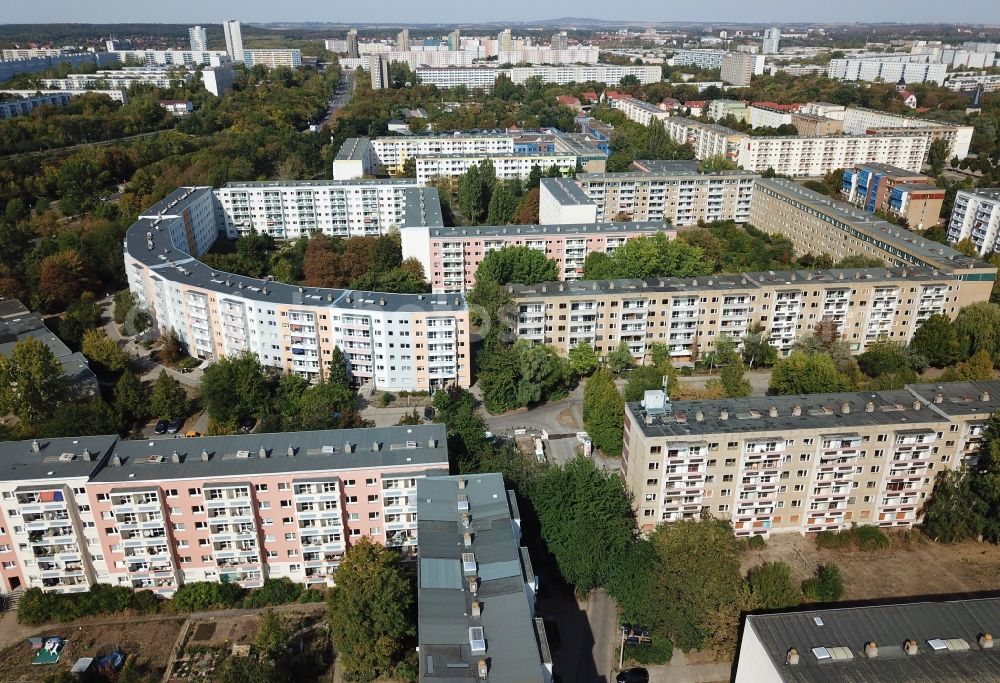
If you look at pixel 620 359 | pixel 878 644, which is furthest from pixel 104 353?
pixel 878 644

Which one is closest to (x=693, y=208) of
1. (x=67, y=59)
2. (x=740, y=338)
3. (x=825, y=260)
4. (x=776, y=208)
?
(x=776, y=208)

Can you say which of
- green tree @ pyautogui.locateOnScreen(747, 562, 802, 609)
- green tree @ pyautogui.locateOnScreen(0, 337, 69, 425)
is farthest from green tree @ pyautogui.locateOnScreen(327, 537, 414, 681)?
green tree @ pyautogui.locateOnScreen(0, 337, 69, 425)

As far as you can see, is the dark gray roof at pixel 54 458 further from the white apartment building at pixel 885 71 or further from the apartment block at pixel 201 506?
the white apartment building at pixel 885 71

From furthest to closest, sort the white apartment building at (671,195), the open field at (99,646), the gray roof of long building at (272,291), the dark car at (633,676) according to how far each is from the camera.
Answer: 1. the white apartment building at (671,195)
2. the gray roof of long building at (272,291)
3. the open field at (99,646)
4. the dark car at (633,676)

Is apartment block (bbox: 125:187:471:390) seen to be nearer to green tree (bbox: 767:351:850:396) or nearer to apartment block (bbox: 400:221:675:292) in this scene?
apartment block (bbox: 400:221:675:292)

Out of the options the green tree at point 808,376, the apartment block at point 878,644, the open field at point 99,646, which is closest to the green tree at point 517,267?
the green tree at point 808,376

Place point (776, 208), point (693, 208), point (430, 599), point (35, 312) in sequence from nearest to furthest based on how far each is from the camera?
1. point (430, 599)
2. point (35, 312)
3. point (776, 208)
4. point (693, 208)

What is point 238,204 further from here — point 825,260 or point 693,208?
point 825,260
